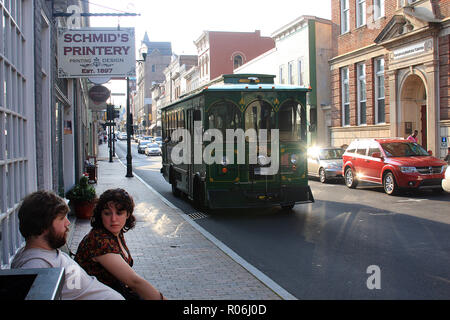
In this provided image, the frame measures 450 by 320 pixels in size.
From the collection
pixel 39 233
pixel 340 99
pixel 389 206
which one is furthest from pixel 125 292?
pixel 340 99

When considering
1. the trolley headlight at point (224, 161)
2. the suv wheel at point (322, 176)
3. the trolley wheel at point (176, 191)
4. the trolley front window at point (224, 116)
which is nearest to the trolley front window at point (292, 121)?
the trolley front window at point (224, 116)

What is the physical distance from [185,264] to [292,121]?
598 cm

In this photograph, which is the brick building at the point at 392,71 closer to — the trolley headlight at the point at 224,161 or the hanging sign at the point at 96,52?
the trolley headlight at the point at 224,161

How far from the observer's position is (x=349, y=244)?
8555mm

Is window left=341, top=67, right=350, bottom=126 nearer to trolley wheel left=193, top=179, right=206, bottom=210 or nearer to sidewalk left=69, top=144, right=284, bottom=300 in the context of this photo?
trolley wheel left=193, top=179, right=206, bottom=210

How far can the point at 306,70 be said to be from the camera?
3591cm

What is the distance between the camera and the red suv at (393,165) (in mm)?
15242

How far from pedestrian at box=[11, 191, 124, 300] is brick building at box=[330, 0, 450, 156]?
69.9 feet

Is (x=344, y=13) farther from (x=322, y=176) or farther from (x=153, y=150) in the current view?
(x=153, y=150)

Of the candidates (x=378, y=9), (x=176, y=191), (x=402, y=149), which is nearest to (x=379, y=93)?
(x=378, y=9)

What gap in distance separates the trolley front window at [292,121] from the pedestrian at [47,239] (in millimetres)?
9418

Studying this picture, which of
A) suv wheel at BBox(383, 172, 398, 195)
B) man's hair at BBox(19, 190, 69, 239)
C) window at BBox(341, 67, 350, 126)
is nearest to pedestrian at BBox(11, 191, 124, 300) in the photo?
man's hair at BBox(19, 190, 69, 239)
